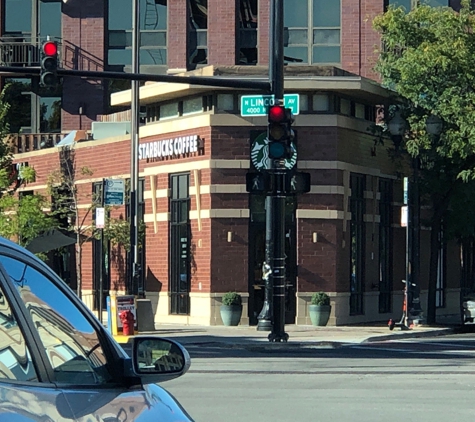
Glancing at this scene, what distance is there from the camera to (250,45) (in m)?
40.5

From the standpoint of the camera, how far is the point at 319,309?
29.6 meters

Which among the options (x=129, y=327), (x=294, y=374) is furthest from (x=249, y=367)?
(x=129, y=327)

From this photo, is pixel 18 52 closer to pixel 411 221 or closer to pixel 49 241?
pixel 49 241

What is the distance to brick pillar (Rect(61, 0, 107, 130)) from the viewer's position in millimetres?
41531

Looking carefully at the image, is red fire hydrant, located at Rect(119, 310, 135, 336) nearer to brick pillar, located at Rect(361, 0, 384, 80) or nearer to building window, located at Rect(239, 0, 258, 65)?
building window, located at Rect(239, 0, 258, 65)

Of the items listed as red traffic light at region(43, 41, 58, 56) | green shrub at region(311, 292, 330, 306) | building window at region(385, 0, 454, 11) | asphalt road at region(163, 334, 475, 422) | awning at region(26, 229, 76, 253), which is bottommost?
asphalt road at region(163, 334, 475, 422)

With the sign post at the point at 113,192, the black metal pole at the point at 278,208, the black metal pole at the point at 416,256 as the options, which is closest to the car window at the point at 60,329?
the black metal pole at the point at 278,208

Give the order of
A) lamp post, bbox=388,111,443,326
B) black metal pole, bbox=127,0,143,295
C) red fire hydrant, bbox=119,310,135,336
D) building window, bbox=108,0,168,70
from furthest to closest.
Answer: building window, bbox=108,0,168,70 → black metal pole, bbox=127,0,143,295 → lamp post, bbox=388,111,443,326 → red fire hydrant, bbox=119,310,135,336

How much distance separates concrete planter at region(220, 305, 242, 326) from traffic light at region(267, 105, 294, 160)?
8.63 m

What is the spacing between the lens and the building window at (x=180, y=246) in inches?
1235

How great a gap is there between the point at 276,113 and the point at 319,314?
944cm

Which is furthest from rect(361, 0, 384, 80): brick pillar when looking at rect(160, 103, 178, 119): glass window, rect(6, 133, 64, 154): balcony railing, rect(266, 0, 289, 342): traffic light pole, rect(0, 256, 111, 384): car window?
rect(0, 256, 111, 384): car window

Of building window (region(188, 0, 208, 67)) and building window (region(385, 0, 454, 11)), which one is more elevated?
building window (region(385, 0, 454, 11))

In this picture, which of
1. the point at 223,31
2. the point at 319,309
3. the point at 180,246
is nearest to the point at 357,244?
the point at 319,309
